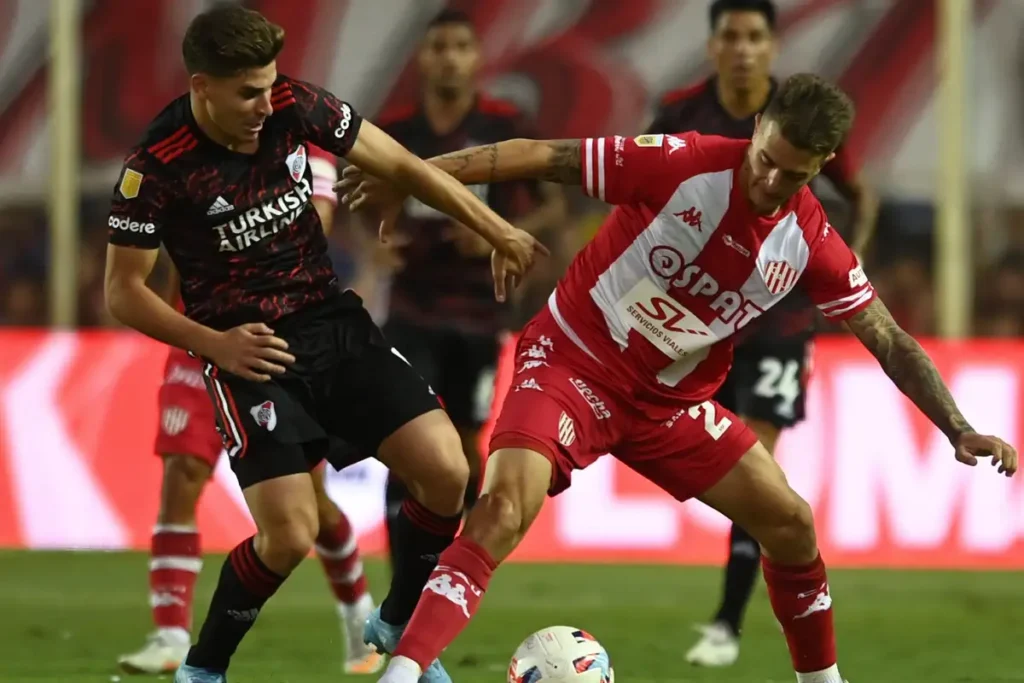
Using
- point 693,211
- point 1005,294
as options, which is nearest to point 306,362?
point 693,211

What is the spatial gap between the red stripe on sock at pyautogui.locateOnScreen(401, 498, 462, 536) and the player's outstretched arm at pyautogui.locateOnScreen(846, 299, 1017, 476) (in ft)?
4.33

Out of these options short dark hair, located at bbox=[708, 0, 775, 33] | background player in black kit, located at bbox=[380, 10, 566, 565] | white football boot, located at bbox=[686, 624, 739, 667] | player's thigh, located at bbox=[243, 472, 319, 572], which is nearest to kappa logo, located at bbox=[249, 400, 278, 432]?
player's thigh, located at bbox=[243, 472, 319, 572]

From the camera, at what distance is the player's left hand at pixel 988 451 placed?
5.11m

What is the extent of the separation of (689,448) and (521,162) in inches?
37.7

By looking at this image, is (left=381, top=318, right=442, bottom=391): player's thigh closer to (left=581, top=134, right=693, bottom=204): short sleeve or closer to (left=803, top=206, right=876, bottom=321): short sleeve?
(left=581, top=134, right=693, bottom=204): short sleeve

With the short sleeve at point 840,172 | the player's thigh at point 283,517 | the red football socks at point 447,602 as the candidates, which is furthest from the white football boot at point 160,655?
the short sleeve at point 840,172

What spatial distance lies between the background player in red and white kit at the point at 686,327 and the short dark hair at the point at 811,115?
0.03 m

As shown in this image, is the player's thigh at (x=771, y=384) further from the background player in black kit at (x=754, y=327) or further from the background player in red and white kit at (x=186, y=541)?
the background player in red and white kit at (x=186, y=541)

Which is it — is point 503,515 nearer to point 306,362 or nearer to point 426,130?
point 306,362

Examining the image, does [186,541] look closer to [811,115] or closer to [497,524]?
[497,524]

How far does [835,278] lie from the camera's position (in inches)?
212

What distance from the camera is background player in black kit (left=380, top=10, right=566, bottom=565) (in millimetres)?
7863

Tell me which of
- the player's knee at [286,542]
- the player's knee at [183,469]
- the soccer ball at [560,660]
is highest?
the player's knee at [286,542]

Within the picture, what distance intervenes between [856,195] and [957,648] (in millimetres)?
1772
